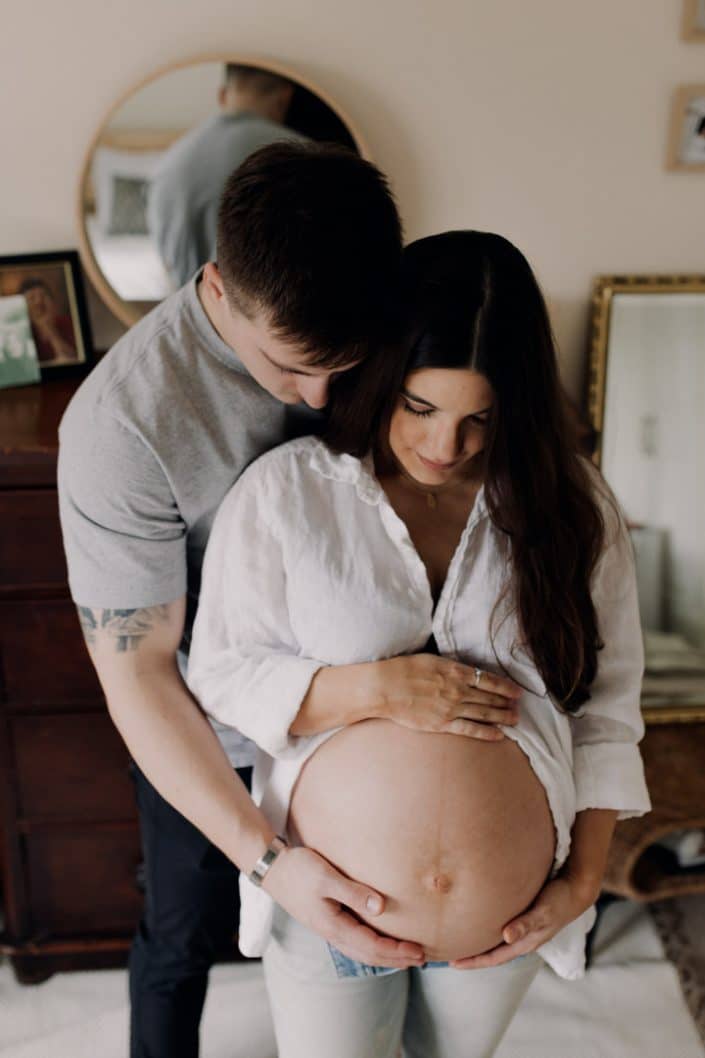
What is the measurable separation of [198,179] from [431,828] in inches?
42.6

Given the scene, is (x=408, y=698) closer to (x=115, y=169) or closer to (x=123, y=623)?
(x=123, y=623)

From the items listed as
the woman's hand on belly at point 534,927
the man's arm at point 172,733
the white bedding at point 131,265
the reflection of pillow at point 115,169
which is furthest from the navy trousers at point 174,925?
the reflection of pillow at point 115,169

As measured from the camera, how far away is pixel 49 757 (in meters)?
1.53

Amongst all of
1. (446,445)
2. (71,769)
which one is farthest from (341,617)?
(71,769)

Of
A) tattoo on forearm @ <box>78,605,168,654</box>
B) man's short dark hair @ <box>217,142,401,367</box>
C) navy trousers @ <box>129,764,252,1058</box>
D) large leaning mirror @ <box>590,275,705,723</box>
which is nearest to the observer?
man's short dark hair @ <box>217,142,401,367</box>

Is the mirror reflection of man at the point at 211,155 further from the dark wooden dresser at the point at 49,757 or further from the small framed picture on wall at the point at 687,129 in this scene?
the small framed picture on wall at the point at 687,129

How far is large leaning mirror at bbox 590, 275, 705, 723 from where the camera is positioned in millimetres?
1770

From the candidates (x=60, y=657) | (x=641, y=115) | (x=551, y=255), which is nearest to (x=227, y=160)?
(x=551, y=255)

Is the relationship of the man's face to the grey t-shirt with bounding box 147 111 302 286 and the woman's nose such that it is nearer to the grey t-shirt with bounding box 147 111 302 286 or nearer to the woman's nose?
the woman's nose

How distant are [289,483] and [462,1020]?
645 millimetres

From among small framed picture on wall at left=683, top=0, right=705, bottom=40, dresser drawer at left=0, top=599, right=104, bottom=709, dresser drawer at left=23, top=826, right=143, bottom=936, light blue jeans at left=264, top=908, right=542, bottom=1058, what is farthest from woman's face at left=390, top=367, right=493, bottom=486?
small framed picture on wall at left=683, top=0, right=705, bottom=40

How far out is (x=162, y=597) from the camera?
42.1 inches

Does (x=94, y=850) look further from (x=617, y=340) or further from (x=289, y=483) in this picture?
(x=617, y=340)

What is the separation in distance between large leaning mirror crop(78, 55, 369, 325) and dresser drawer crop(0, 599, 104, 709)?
57 cm
